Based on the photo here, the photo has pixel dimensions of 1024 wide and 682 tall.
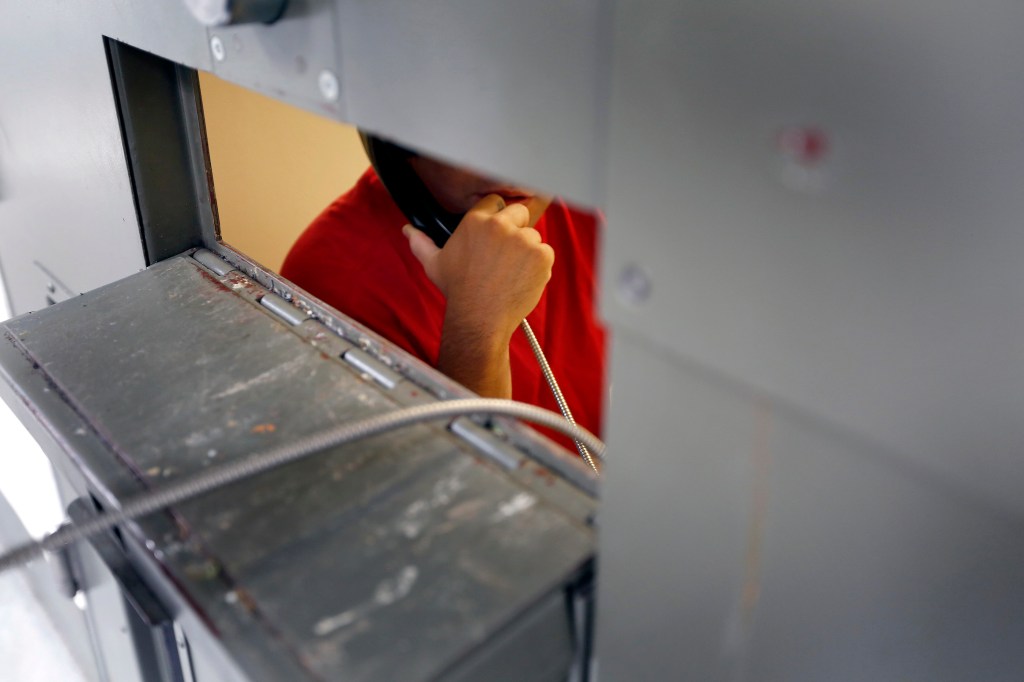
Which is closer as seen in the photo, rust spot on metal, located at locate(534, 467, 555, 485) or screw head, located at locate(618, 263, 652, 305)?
screw head, located at locate(618, 263, 652, 305)

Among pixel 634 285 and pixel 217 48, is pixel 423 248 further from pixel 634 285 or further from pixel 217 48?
pixel 634 285

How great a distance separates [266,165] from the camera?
1.48 meters

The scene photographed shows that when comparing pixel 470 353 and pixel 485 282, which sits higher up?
pixel 485 282

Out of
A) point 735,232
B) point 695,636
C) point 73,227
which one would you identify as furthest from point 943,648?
point 73,227

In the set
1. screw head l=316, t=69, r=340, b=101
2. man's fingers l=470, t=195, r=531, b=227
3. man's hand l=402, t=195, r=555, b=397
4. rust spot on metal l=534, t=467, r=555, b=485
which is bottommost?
man's hand l=402, t=195, r=555, b=397

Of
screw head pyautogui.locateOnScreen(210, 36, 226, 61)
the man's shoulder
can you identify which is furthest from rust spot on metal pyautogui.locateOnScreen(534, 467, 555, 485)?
the man's shoulder

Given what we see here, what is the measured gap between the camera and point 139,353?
853mm

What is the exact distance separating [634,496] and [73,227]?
110cm

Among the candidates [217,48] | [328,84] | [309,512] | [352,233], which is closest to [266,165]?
[352,233]

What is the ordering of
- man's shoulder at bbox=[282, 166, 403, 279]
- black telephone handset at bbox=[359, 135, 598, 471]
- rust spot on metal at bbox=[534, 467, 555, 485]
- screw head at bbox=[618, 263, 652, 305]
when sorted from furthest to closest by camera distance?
man's shoulder at bbox=[282, 166, 403, 279] < black telephone handset at bbox=[359, 135, 598, 471] < rust spot on metal at bbox=[534, 467, 555, 485] < screw head at bbox=[618, 263, 652, 305]

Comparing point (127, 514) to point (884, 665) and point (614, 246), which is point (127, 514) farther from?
point (884, 665)

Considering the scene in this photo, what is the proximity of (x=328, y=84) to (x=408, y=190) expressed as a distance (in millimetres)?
743

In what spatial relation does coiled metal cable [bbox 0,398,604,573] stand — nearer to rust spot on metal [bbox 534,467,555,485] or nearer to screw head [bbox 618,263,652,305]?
rust spot on metal [bbox 534,467,555,485]

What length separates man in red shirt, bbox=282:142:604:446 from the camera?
1397mm
